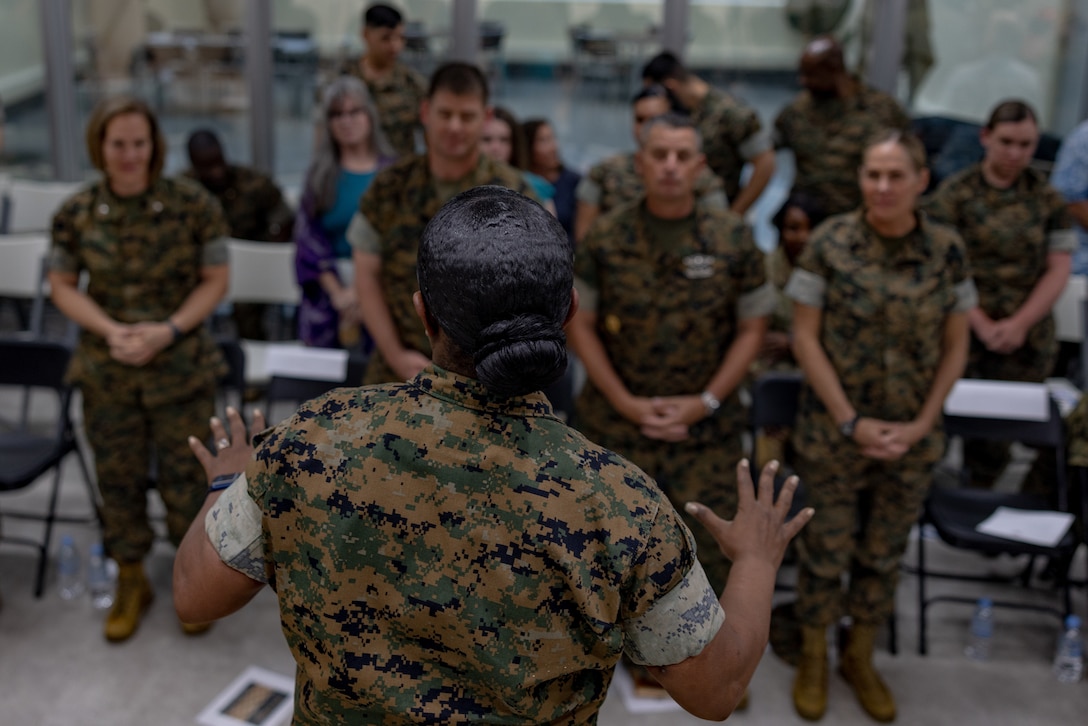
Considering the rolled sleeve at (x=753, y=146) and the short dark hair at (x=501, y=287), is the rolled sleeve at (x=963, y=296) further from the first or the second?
the short dark hair at (x=501, y=287)

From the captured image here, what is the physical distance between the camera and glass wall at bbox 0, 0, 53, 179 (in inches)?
254

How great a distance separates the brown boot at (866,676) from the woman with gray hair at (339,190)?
6.56 feet

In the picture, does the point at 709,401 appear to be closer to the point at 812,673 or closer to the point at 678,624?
the point at 812,673

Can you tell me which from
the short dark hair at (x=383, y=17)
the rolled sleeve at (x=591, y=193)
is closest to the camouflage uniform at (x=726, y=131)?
the rolled sleeve at (x=591, y=193)

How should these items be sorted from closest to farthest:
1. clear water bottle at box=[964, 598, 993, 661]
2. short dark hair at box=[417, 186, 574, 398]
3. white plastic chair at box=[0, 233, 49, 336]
Answer: short dark hair at box=[417, 186, 574, 398], clear water bottle at box=[964, 598, 993, 661], white plastic chair at box=[0, 233, 49, 336]

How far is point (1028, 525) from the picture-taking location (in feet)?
11.6

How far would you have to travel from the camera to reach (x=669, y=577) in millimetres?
1290

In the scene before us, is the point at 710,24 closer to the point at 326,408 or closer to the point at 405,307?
the point at 405,307

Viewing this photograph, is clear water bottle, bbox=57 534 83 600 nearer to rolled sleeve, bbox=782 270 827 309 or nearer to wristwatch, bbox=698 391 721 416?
wristwatch, bbox=698 391 721 416

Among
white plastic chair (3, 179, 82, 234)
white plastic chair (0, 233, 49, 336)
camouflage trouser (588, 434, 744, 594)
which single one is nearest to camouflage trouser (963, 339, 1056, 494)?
camouflage trouser (588, 434, 744, 594)

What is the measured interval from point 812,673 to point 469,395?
7.76ft

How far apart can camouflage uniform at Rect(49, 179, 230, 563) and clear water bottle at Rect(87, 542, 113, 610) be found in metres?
0.19

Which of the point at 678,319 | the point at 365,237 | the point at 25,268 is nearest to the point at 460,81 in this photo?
the point at 365,237

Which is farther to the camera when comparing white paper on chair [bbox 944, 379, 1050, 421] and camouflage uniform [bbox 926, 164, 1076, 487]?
camouflage uniform [bbox 926, 164, 1076, 487]
